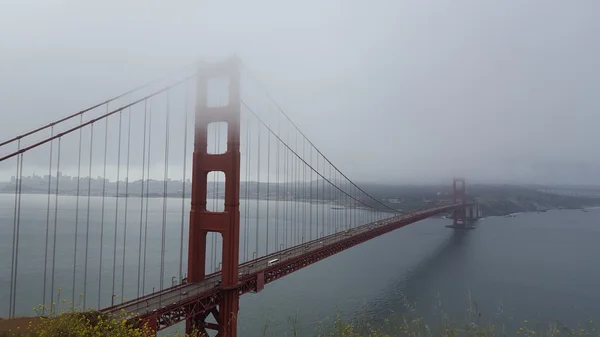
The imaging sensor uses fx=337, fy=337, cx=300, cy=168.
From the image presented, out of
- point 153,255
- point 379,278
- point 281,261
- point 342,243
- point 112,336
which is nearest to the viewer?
point 112,336

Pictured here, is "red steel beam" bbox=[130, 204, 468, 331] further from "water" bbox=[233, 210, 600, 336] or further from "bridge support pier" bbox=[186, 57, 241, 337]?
"water" bbox=[233, 210, 600, 336]

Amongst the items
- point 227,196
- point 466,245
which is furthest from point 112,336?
point 466,245

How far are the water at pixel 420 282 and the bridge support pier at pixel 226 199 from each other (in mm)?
1285

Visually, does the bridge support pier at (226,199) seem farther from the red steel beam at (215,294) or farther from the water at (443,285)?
the water at (443,285)

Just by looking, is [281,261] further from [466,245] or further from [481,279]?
[466,245]

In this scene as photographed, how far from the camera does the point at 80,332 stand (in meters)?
4.17

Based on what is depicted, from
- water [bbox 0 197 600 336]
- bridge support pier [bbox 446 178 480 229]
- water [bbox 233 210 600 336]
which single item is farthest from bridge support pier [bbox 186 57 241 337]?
bridge support pier [bbox 446 178 480 229]

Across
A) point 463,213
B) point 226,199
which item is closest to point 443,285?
point 226,199

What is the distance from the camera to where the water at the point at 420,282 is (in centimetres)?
1706

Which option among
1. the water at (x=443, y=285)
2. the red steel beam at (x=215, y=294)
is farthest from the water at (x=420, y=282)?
the red steel beam at (x=215, y=294)

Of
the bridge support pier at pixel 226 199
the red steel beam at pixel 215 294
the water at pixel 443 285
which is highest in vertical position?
the bridge support pier at pixel 226 199

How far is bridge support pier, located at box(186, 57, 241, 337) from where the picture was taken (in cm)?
1018

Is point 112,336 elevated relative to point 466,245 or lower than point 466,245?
elevated

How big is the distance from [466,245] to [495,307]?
23391 mm
